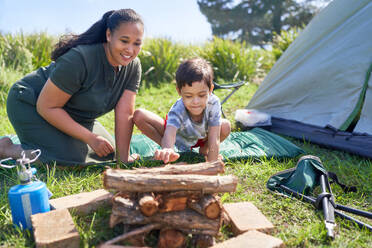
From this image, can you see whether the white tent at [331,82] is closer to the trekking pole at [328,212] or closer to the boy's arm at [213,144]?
the trekking pole at [328,212]

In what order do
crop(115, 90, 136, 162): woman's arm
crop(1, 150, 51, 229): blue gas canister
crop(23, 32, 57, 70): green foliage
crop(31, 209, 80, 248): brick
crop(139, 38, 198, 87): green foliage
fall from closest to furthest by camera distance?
crop(31, 209, 80, 248): brick → crop(1, 150, 51, 229): blue gas canister → crop(115, 90, 136, 162): woman's arm → crop(23, 32, 57, 70): green foliage → crop(139, 38, 198, 87): green foliage

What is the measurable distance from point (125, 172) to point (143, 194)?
144 mm

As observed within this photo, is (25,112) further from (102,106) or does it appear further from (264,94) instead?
(264,94)

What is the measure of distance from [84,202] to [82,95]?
95cm

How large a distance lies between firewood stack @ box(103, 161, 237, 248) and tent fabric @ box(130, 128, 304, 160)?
1.20m

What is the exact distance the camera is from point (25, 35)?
6.89m

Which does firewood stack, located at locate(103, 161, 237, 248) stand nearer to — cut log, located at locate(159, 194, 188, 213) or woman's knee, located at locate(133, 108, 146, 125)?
cut log, located at locate(159, 194, 188, 213)

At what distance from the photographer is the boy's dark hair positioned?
2.17 meters

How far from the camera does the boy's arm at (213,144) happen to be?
237 cm

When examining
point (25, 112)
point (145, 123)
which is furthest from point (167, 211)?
point (25, 112)

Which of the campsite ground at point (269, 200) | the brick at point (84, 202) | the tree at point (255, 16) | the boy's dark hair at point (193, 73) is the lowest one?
the campsite ground at point (269, 200)

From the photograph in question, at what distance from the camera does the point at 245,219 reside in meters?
1.66

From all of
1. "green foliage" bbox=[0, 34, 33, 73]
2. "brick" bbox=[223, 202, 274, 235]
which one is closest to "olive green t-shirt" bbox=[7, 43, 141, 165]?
"brick" bbox=[223, 202, 274, 235]

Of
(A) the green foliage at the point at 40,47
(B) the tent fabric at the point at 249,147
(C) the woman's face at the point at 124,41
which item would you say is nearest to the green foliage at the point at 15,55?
(A) the green foliage at the point at 40,47
